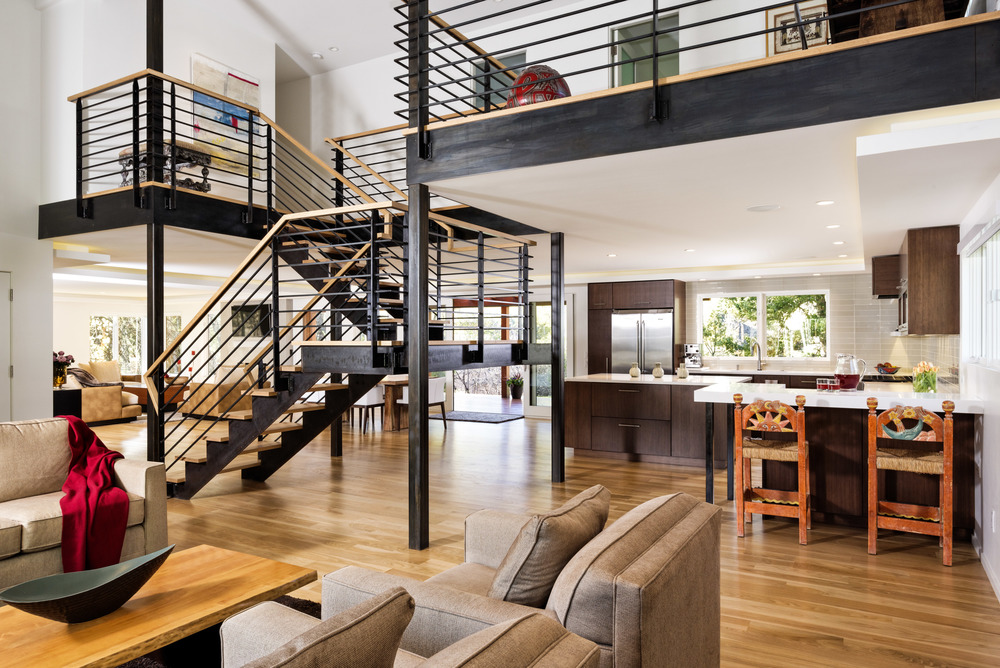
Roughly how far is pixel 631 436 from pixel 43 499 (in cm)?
547

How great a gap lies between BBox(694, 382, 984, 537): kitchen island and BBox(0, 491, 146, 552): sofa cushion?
430cm

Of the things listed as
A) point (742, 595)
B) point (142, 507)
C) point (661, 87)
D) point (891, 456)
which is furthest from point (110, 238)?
point (891, 456)

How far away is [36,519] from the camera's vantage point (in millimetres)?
3471

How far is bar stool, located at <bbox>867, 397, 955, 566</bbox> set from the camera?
399 cm

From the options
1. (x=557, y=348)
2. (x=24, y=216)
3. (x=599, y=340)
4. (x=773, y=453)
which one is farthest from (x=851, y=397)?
(x=24, y=216)

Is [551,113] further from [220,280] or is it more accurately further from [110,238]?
[220,280]

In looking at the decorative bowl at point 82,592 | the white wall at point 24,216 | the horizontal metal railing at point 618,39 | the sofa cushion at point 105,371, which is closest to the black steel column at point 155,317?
the white wall at point 24,216

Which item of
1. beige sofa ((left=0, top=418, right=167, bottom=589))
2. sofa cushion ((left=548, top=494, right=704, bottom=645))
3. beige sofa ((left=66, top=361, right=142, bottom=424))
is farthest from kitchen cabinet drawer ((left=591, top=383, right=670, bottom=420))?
beige sofa ((left=66, top=361, right=142, bottom=424))

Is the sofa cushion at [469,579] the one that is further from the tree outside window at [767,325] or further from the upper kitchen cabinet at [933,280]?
the tree outside window at [767,325]

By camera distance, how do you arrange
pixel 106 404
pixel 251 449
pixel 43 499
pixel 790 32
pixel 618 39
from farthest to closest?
pixel 106 404 → pixel 618 39 → pixel 790 32 → pixel 251 449 → pixel 43 499

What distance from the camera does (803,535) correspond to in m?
4.39

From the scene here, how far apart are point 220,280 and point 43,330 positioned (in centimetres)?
516

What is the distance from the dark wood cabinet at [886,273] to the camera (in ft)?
23.1

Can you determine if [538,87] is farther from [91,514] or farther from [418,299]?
[91,514]
